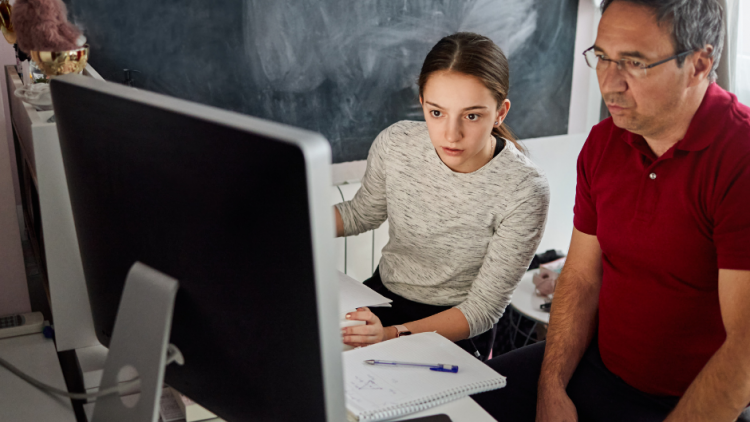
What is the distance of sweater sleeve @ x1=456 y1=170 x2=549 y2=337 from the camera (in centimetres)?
136

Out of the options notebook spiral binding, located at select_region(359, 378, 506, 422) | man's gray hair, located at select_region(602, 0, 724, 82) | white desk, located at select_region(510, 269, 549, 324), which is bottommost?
white desk, located at select_region(510, 269, 549, 324)

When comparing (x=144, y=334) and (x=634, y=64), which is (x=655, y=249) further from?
(x=144, y=334)

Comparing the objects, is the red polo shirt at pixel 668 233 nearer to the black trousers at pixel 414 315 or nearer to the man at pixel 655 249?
the man at pixel 655 249

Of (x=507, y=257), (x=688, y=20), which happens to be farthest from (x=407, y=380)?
(x=688, y=20)

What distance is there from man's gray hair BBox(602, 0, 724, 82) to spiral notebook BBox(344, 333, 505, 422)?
0.62m

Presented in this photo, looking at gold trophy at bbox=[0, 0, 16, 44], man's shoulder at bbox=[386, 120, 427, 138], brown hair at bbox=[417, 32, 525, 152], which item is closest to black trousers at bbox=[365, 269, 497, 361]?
man's shoulder at bbox=[386, 120, 427, 138]

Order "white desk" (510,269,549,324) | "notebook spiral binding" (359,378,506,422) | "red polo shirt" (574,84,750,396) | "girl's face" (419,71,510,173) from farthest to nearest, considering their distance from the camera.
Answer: "white desk" (510,269,549,324), "girl's face" (419,71,510,173), "red polo shirt" (574,84,750,396), "notebook spiral binding" (359,378,506,422)


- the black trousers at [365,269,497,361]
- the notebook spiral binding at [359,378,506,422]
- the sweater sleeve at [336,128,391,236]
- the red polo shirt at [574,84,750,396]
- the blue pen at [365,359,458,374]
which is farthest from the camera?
the sweater sleeve at [336,128,391,236]

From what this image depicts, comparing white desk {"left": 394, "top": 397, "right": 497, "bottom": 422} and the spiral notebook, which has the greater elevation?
the spiral notebook

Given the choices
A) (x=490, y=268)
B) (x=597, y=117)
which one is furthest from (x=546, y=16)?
(x=490, y=268)

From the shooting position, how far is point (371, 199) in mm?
1652

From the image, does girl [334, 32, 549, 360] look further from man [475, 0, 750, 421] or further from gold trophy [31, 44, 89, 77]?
gold trophy [31, 44, 89, 77]

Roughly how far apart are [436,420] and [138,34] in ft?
4.80

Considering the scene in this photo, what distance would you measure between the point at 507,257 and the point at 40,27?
3.23 feet
